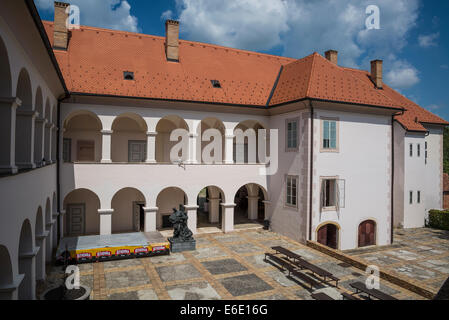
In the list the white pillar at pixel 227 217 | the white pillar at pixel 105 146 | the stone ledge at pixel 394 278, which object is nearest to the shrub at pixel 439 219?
the stone ledge at pixel 394 278

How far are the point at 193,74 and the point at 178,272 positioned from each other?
1290 cm

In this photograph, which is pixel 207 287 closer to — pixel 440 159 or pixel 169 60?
pixel 169 60

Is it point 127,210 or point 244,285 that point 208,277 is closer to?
point 244,285

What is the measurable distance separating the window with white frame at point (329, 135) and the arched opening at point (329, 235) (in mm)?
4472

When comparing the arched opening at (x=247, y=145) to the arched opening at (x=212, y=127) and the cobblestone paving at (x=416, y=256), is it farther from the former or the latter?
the cobblestone paving at (x=416, y=256)

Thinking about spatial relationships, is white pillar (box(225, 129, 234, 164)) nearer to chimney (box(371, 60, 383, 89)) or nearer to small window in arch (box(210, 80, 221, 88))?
small window in arch (box(210, 80, 221, 88))

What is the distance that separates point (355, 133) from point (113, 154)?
14932mm

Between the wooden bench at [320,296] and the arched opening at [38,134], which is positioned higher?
the arched opening at [38,134]

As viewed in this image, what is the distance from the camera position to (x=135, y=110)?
19375 mm

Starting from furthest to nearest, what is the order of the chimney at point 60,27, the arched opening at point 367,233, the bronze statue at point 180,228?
the arched opening at point 367,233 < the chimney at point 60,27 < the bronze statue at point 180,228

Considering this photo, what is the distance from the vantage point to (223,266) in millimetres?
15266

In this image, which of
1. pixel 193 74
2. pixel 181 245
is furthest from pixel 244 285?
pixel 193 74

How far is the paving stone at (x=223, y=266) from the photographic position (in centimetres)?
1465
